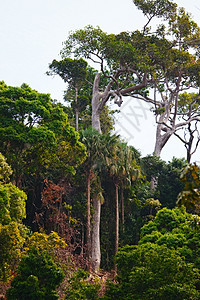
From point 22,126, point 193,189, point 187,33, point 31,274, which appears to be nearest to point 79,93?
point 187,33

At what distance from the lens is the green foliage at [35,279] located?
41.7ft

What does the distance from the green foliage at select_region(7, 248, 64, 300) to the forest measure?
0.03 meters

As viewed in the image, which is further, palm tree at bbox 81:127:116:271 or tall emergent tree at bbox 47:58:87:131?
tall emergent tree at bbox 47:58:87:131

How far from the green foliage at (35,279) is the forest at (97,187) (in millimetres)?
28

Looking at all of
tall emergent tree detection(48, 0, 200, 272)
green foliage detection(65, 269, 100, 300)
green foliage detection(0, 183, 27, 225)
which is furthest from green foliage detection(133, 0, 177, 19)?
green foliage detection(65, 269, 100, 300)

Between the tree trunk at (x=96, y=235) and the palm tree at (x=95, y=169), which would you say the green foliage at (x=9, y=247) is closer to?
the palm tree at (x=95, y=169)

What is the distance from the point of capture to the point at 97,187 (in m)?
29.4

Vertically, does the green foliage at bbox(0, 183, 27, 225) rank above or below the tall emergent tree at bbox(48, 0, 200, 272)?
below

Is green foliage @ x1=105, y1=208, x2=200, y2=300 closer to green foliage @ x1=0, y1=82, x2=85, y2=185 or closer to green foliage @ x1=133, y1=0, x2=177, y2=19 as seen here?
green foliage @ x1=0, y1=82, x2=85, y2=185

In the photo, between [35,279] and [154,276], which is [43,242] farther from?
[154,276]

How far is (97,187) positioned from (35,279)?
16778 mm

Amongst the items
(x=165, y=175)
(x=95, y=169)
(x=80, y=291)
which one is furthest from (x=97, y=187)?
(x=80, y=291)

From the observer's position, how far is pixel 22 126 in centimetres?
2412

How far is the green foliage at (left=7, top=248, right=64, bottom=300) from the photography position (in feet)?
41.7
